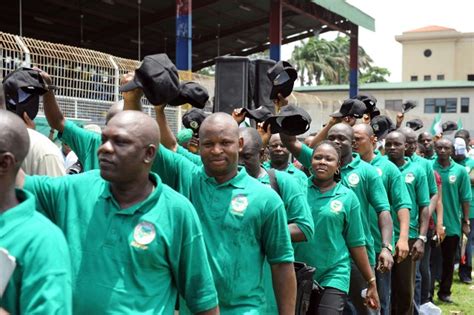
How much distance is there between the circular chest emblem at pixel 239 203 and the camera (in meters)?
3.51

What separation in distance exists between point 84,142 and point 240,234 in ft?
3.80

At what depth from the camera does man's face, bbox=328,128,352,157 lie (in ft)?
19.2

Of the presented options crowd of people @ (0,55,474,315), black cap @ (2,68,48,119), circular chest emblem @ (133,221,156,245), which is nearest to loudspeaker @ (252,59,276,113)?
crowd of people @ (0,55,474,315)

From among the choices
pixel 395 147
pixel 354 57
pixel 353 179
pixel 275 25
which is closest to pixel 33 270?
pixel 353 179

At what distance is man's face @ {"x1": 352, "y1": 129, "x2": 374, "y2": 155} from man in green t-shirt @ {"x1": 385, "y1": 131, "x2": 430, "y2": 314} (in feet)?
2.85

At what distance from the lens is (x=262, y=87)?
6.27 metres

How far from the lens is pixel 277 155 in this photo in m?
5.98

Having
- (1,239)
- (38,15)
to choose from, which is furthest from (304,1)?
(1,239)

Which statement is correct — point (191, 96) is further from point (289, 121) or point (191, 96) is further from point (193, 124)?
point (193, 124)

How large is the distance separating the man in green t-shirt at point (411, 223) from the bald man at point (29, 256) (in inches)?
212

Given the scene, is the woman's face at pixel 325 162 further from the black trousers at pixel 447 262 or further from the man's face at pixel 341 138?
the black trousers at pixel 447 262

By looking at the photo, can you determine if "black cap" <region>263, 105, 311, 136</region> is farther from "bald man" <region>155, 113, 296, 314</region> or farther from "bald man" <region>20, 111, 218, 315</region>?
"bald man" <region>20, 111, 218, 315</region>

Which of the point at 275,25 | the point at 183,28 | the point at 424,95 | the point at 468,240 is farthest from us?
the point at 424,95

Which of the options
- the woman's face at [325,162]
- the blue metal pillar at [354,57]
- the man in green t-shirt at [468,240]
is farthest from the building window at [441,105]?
the woman's face at [325,162]
